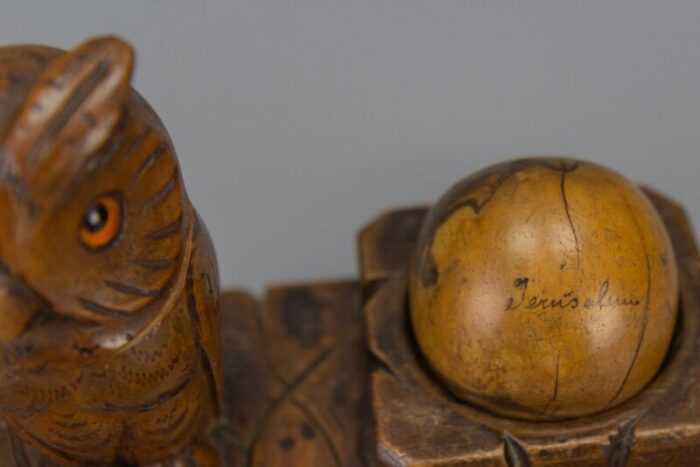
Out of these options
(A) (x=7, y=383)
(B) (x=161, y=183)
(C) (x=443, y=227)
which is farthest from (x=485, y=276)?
(A) (x=7, y=383)

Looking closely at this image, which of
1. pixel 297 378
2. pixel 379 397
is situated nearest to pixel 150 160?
pixel 379 397

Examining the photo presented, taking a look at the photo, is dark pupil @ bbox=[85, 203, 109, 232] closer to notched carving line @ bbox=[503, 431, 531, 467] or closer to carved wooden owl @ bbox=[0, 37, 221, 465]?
carved wooden owl @ bbox=[0, 37, 221, 465]

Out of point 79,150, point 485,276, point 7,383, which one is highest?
point 79,150

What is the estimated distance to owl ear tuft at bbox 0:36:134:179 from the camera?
717 millimetres

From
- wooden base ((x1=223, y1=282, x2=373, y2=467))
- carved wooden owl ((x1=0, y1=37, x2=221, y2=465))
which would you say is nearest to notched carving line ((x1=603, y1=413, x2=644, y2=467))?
wooden base ((x1=223, y1=282, x2=373, y2=467))

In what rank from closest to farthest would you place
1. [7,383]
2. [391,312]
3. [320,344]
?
[7,383]
[391,312]
[320,344]

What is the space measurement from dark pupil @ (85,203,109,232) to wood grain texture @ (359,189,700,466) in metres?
0.37

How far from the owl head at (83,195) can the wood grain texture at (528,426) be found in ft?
0.90

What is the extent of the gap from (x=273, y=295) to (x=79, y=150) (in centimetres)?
58

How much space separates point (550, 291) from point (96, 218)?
41 centimetres

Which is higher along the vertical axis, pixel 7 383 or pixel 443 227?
pixel 443 227

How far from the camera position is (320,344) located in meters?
1.23

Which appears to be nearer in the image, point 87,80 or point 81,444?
point 87,80

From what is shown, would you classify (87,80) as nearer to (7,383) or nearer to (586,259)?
(7,383)
